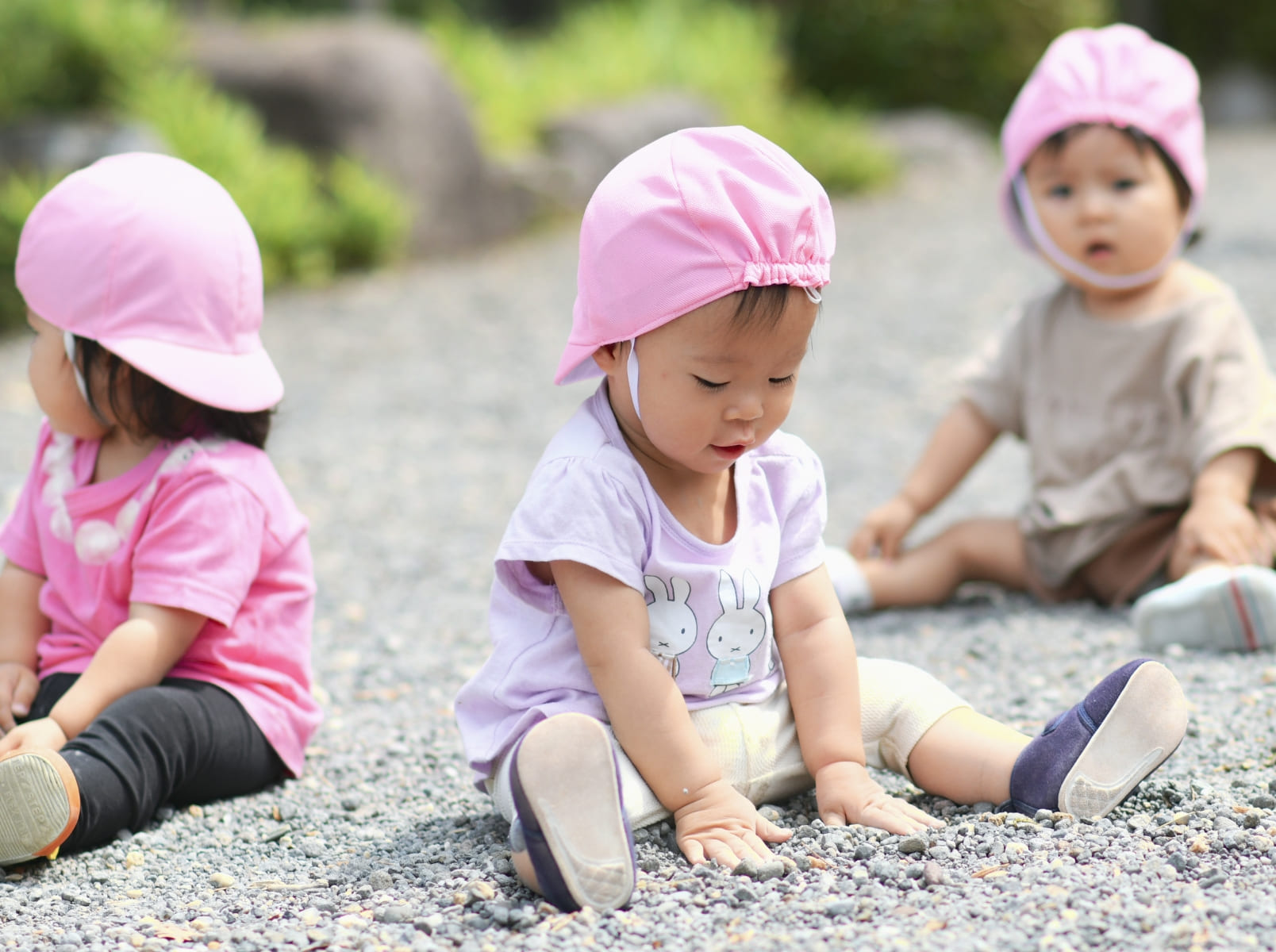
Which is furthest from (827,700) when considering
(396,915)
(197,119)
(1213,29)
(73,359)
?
(1213,29)

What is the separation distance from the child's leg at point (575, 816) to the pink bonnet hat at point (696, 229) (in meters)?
0.62

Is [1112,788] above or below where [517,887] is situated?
above

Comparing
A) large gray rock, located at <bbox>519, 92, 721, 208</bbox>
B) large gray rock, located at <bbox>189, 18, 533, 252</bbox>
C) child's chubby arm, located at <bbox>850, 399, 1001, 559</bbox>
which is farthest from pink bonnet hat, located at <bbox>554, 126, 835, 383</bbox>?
large gray rock, located at <bbox>519, 92, 721, 208</bbox>

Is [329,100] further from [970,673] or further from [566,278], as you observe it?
[970,673]

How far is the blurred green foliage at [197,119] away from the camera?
8.49m

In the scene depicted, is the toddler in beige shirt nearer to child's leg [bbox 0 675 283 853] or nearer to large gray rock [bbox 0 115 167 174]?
child's leg [bbox 0 675 283 853]

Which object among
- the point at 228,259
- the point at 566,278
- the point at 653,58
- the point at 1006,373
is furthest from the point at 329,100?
the point at 228,259

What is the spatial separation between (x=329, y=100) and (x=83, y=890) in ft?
25.2

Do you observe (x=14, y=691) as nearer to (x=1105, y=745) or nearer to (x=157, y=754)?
(x=157, y=754)

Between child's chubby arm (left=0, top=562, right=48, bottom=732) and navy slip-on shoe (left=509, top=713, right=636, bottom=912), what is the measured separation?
1264mm

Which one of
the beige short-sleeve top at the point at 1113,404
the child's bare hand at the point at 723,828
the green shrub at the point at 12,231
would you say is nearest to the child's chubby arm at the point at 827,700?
the child's bare hand at the point at 723,828

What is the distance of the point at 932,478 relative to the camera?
3.97 m

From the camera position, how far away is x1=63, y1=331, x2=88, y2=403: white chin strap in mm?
2633

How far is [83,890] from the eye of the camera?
7.65 feet
